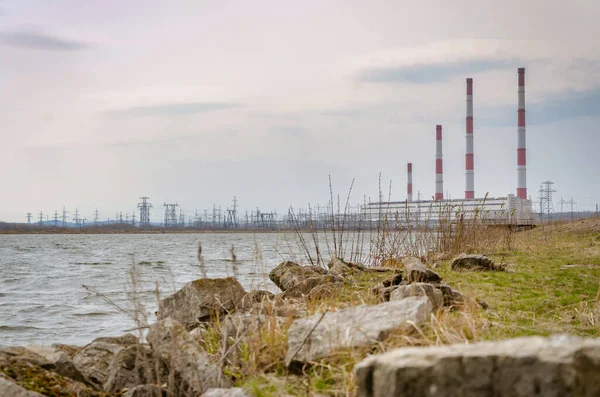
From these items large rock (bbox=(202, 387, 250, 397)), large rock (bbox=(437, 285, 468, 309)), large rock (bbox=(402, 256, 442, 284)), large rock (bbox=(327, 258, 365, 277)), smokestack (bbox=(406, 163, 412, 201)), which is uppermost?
smokestack (bbox=(406, 163, 412, 201))


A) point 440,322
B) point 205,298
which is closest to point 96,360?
point 205,298

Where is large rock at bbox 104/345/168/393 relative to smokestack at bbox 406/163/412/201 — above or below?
below

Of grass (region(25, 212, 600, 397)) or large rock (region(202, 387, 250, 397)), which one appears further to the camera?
grass (region(25, 212, 600, 397))

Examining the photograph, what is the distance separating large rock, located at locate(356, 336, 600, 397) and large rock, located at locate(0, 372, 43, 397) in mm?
2851

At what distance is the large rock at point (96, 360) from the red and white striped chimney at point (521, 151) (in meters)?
69.4

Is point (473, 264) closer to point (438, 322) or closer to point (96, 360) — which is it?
point (438, 322)

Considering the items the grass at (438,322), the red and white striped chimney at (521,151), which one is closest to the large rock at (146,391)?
the grass at (438,322)

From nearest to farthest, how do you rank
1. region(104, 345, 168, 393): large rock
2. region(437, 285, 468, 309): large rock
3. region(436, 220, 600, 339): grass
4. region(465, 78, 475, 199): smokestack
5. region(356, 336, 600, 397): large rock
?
region(356, 336, 600, 397): large rock, region(104, 345, 168, 393): large rock, region(436, 220, 600, 339): grass, region(437, 285, 468, 309): large rock, region(465, 78, 475, 199): smokestack

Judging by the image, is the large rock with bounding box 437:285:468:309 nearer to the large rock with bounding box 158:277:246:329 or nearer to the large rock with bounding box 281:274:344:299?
the large rock with bounding box 281:274:344:299

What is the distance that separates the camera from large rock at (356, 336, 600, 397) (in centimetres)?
254

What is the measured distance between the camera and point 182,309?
708 centimetres

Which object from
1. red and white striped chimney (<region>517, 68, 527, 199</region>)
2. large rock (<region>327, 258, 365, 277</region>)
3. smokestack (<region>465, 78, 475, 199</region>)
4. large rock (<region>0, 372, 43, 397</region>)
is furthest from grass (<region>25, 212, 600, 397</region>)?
smokestack (<region>465, 78, 475, 199</region>)

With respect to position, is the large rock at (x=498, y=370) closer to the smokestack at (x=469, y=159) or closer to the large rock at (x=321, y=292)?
the large rock at (x=321, y=292)

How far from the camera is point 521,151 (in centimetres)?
7025
